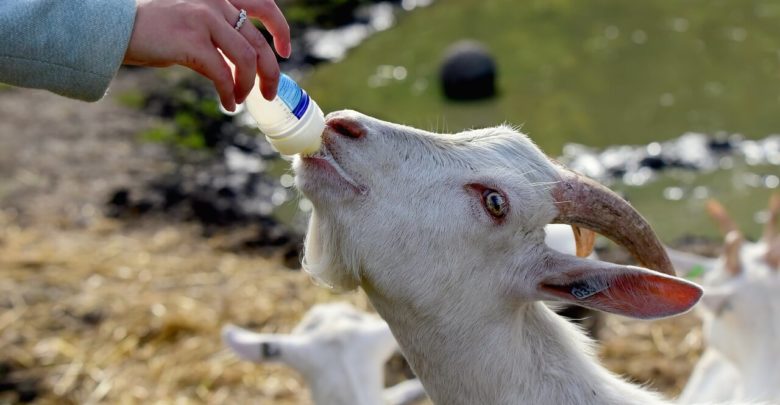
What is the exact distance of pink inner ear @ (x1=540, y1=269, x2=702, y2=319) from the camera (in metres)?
2.38

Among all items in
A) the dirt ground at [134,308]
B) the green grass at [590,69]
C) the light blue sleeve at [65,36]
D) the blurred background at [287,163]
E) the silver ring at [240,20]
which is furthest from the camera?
the green grass at [590,69]

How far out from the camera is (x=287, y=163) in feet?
→ 30.7

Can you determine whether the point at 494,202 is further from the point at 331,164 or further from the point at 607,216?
the point at 331,164

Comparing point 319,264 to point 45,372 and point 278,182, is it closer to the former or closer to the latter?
point 45,372

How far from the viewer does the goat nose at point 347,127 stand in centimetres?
264

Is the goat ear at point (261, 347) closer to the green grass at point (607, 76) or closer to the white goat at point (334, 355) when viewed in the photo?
the white goat at point (334, 355)

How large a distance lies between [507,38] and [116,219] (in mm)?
5542

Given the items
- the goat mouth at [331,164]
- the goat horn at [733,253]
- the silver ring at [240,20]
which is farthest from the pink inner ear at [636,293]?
the goat horn at [733,253]

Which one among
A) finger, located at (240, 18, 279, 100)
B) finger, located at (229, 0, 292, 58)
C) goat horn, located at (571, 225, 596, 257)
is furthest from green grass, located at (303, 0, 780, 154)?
finger, located at (240, 18, 279, 100)

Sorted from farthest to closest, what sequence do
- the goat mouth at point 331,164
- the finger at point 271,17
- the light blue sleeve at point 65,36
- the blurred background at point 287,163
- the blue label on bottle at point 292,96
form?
the blurred background at point 287,163 < the goat mouth at point 331,164 < the blue label on bottle at point 292,96 < the finger at point 271,17 < the light blue sleeve at point 65,36

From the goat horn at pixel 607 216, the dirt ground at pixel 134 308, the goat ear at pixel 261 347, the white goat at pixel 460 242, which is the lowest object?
the dirt ground at pixel 134 308

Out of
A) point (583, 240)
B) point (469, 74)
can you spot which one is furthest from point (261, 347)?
point (469, 74)

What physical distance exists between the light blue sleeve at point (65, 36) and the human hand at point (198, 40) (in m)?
0.04

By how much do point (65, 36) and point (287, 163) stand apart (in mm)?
7265
